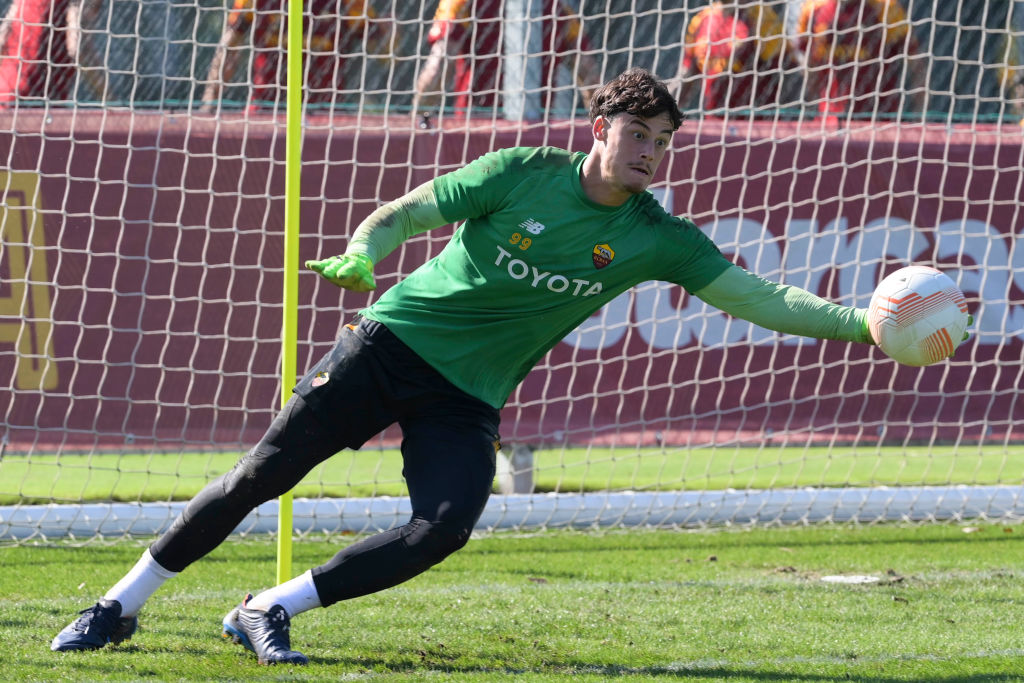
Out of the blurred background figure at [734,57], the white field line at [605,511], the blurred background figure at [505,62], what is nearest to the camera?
the white field line at [605,511]

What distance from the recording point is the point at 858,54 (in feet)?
25.6

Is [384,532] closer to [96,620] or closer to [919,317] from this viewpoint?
[96,620]

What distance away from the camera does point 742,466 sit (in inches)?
310

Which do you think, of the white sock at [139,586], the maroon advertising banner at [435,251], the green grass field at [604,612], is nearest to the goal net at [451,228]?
the maroon advertising banner at [435,251]

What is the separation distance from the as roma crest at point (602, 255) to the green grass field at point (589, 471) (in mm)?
3165

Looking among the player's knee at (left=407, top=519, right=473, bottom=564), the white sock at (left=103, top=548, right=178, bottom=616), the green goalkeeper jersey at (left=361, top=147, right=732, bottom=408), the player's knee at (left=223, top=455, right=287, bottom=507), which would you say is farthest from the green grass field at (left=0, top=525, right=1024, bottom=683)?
the green goalkeeper jersey at (left=361, top=147, right=732, bottom=408)

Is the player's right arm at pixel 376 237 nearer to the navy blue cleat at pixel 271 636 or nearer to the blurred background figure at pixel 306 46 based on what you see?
the navy blue cleat at pixel 271 636

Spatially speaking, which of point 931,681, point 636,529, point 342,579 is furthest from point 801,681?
point 636,529

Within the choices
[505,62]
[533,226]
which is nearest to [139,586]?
[533,226]

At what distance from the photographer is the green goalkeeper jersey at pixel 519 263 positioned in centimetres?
359

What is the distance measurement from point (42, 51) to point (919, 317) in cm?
543

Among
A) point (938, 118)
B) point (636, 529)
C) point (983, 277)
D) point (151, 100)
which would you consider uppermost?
point (938, 118)

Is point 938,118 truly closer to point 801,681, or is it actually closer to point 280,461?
point 801,681

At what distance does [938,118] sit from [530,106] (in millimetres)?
2695
